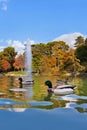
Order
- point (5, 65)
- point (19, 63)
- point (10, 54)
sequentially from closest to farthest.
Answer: point (19, 63)
point (5, 65)
point (10, 54)

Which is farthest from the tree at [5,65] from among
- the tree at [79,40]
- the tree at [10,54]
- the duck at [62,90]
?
the duck at [62,90]

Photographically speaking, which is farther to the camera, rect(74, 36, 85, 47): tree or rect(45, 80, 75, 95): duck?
rect(74, 36, 85, 47): tree

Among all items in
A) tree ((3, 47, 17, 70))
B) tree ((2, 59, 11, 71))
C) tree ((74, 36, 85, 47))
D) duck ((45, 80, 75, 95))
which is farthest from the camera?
tree ((74, 36, 85, 47))

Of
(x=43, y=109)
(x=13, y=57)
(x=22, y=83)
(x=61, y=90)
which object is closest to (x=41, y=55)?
Answer: (x=13, y=57)

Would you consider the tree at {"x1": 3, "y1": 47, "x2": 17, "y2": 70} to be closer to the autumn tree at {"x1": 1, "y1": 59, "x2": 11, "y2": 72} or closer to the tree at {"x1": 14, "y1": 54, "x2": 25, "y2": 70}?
the autumn tree at {"x1": 1, "y1": 59, "x2": 11, "y2": 72}

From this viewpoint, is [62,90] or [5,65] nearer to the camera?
[62,90]

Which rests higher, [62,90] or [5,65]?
[5,65]

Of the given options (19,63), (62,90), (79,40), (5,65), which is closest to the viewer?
(62,90)

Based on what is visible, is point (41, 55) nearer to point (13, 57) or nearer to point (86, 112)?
point (13, 57)

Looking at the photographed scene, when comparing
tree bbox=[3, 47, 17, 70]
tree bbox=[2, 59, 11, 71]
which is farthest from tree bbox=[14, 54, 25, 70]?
tree bbox=[3, 47, 17, 70]

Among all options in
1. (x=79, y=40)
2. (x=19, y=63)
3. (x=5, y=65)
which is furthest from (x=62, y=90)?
(x=79, y=40)

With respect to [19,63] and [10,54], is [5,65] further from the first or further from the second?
[10,54]

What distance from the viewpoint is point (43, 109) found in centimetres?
1287

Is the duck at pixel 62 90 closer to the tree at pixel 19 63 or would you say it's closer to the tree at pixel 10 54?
the tree at pixel 19 63
